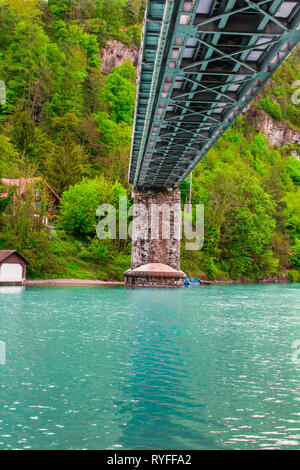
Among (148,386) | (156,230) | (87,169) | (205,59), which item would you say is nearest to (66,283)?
(156,230)

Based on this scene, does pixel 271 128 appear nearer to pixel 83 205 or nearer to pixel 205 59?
pixel 83 205

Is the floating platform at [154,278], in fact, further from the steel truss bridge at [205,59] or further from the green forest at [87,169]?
the steel truss bridge at [205,59]

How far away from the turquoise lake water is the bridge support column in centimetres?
2677

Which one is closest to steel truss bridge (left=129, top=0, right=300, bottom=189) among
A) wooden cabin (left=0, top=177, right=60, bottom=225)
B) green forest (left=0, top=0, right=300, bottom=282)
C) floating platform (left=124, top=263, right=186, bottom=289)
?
floating platform (left=124, top=263, right=186, bottom=289)

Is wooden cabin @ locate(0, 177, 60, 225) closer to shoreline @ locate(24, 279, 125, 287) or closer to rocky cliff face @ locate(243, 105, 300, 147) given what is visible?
shoreline @ locate(24, 279, 125, 287)

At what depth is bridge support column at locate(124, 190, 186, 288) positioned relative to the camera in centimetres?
4462

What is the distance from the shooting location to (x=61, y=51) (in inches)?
3351

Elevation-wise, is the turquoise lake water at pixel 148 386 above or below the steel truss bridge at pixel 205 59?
below

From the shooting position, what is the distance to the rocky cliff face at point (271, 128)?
365ft

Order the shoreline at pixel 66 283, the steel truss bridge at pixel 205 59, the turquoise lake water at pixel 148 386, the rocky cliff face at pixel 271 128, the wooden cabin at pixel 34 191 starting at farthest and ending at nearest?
the rocky cliff face at pixel 271 128 < the wooden cabin at pixel 34 191 < the shoreline at pixel 66 283 < the steel truss bridge at pixel 205 59 < the turquoise lake water at pixel 148 386

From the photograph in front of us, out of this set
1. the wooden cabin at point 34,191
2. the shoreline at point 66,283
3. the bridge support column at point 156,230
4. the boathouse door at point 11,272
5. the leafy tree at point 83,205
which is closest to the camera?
the boathouse door at point 11,272

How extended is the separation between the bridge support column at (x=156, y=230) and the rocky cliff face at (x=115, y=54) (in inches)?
2165

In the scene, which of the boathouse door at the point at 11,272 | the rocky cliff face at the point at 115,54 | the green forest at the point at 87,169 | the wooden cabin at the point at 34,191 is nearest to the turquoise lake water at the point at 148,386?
the boathouse door at the point at 11,272

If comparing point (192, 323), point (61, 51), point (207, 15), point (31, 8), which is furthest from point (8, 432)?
point (31, 8)
